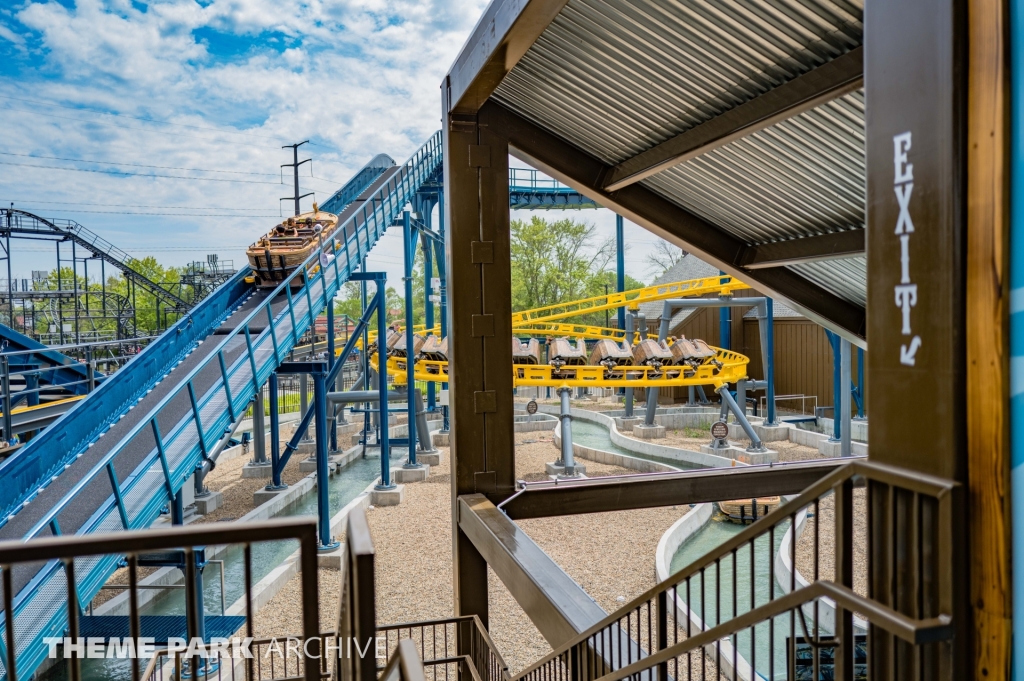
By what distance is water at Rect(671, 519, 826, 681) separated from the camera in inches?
304

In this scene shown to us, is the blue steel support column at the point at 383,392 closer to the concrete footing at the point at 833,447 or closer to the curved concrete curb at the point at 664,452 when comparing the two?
the curved concrete curb at the point at 664,452

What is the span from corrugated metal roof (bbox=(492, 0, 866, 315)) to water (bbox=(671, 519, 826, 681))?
9.52ft

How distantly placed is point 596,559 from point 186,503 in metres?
7.73

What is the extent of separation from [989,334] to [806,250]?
14.8 ft

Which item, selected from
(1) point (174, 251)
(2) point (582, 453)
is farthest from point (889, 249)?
(1) point (174, 251)

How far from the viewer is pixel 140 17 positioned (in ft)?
317

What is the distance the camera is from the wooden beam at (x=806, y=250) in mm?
5480

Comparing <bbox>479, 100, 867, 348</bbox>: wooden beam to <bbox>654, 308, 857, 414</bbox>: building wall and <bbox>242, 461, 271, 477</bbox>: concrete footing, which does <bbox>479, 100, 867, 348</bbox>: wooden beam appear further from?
<bbox>654, 308, 857, 414</bbox>: building wall

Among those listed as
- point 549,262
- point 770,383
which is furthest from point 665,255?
→ point 770,383

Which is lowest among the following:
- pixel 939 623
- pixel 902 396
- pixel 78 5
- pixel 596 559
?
pixel 596 559

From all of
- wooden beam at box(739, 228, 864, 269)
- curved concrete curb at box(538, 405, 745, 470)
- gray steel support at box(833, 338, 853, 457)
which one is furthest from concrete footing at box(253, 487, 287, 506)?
wooden beam at box(739, 228, 864, 269)

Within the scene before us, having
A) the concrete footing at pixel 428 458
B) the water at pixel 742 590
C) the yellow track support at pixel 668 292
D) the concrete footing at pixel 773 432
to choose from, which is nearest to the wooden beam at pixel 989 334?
the water at pixel 742 590

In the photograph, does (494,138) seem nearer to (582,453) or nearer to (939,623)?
(939,623)

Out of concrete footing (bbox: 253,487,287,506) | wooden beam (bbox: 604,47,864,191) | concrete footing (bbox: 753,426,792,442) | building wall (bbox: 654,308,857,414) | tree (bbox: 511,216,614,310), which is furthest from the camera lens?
tree (bbox: 511,216,614,310)
